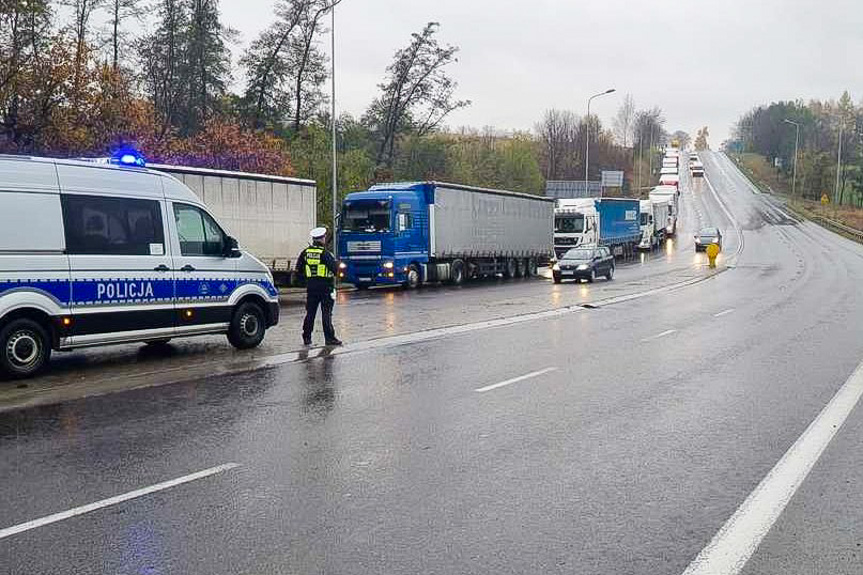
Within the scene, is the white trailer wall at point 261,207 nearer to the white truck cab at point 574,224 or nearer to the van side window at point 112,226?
the van side window at point 112,226

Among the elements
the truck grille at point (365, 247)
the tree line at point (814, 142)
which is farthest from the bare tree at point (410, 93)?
the tree line at point (814, 142)

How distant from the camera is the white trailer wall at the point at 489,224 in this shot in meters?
30.2

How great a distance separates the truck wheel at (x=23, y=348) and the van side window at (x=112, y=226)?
41.1 inches

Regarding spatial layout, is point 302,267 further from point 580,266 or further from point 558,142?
point 558,142

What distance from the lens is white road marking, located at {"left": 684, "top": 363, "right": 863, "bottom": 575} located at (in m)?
4.55

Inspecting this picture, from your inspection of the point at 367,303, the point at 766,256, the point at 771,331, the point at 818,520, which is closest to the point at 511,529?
the point at 818,520

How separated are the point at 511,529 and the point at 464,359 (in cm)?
713

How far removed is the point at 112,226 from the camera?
1073 centimetres

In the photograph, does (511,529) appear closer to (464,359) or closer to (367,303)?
(464,359)

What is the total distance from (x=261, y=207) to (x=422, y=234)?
746 cm

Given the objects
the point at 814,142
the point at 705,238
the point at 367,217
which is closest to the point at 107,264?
the point at 367,217

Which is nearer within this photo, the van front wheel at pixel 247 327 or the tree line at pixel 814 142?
the van front wheel at pixel 247 327

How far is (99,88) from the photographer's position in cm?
2867

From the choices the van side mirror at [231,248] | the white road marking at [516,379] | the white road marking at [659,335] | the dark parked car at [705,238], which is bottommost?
the dark parked car at [705,238]
